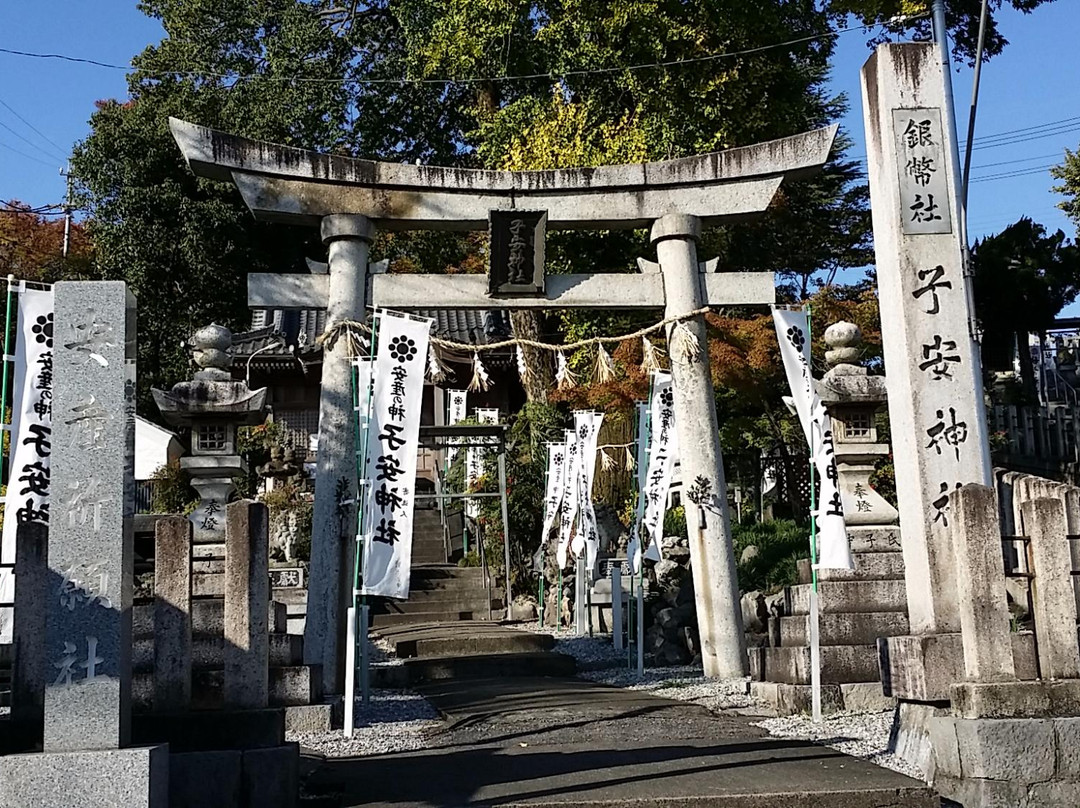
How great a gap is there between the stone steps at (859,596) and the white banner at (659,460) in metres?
3.32

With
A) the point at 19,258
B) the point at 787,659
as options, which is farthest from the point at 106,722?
the point at 19,258

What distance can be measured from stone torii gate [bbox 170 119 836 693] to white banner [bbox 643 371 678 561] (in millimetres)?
702

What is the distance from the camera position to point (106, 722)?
540cm

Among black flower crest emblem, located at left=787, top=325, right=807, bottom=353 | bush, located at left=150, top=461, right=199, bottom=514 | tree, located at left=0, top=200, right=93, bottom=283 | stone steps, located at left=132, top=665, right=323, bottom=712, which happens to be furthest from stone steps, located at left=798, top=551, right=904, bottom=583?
tree, located at left=0, top=200, right=93, bottom=283

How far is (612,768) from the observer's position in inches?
272

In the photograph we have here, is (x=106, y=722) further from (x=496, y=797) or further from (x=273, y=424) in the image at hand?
(x=273, y=424)

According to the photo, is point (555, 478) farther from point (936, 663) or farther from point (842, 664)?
point (936, 663)

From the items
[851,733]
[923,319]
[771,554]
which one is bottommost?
[851,733]

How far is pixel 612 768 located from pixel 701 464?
5.48 m

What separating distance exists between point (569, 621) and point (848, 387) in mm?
10571

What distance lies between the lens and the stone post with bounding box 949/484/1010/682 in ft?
21.1

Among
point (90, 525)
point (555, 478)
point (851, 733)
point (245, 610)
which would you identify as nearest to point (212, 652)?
point (245, 610)

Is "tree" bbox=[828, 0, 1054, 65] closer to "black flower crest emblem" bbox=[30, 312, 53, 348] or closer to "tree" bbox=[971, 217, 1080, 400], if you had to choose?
"tree" bbox=[971, 217, 1080, 400]

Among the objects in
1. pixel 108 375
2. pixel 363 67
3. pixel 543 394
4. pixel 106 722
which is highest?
pixel 363 67
